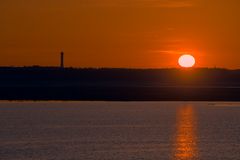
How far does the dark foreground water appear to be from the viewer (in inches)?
1969

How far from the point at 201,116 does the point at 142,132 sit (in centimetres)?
2072

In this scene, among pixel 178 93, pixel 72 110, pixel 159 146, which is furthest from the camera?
pixel 178 93

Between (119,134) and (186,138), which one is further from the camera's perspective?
(119,134)

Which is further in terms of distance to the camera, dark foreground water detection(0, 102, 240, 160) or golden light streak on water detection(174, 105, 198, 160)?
golden light streak on water detection(174, 105, 198, 160)

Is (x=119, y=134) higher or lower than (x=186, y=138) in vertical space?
higher

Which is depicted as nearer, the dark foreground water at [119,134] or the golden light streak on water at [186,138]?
the dark foreground water at [119,134]

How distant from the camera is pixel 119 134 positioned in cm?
6184

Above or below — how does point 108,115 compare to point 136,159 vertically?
above

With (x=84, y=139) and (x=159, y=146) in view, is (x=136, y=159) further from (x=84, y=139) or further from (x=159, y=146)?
(x=84, y=139)

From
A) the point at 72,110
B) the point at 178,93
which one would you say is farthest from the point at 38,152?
the point at 178,93

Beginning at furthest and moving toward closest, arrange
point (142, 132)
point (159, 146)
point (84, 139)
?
point (142, 132) → point (84, 139) → point (159, 146)

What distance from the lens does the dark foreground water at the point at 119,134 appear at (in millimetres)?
50000

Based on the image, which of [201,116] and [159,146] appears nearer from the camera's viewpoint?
[159,146]

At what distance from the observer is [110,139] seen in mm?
58156
